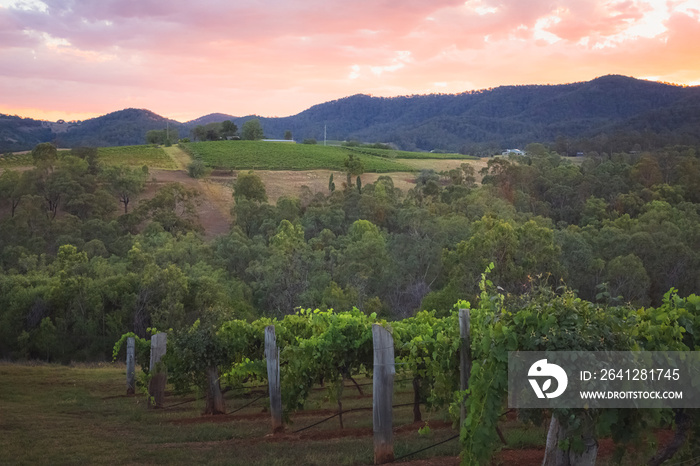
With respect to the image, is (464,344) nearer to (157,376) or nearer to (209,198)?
(157,376)

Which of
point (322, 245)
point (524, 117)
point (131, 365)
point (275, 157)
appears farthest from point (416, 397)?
point (524, 117)

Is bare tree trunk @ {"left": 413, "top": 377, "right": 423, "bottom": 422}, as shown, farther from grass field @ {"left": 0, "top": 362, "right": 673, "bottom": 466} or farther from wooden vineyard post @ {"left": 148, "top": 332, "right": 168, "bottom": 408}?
wooden vineyard post @ {"left": 148, "top": 332, "right": 168, "bottom": 408}

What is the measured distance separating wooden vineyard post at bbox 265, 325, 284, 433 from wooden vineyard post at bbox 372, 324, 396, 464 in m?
3.06

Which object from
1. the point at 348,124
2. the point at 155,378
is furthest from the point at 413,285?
the point at 348,124

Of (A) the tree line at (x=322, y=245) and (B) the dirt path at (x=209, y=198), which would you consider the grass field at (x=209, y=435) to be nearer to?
(A) the tree line at (x=322, y=245)

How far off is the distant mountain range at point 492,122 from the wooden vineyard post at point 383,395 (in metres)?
89.7

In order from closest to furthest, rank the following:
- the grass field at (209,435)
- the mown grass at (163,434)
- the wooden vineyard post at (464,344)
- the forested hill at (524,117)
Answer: the wooden vineyard post at (464,344) < the grass field at (209,435) < the mown grass at (163,434) < the forested hill at (524,117)

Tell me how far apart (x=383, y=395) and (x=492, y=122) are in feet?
519

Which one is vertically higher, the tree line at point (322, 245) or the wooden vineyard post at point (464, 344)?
the wooden vineyard post at point (464, 344)

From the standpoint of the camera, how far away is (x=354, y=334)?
10.4m

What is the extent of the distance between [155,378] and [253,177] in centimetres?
5771

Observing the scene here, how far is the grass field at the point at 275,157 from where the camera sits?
8906cm

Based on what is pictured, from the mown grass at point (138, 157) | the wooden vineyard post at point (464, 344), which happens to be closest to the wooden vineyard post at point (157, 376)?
the wooden vineyard post at point (464, 344)

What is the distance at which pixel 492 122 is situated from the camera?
15838 cm
